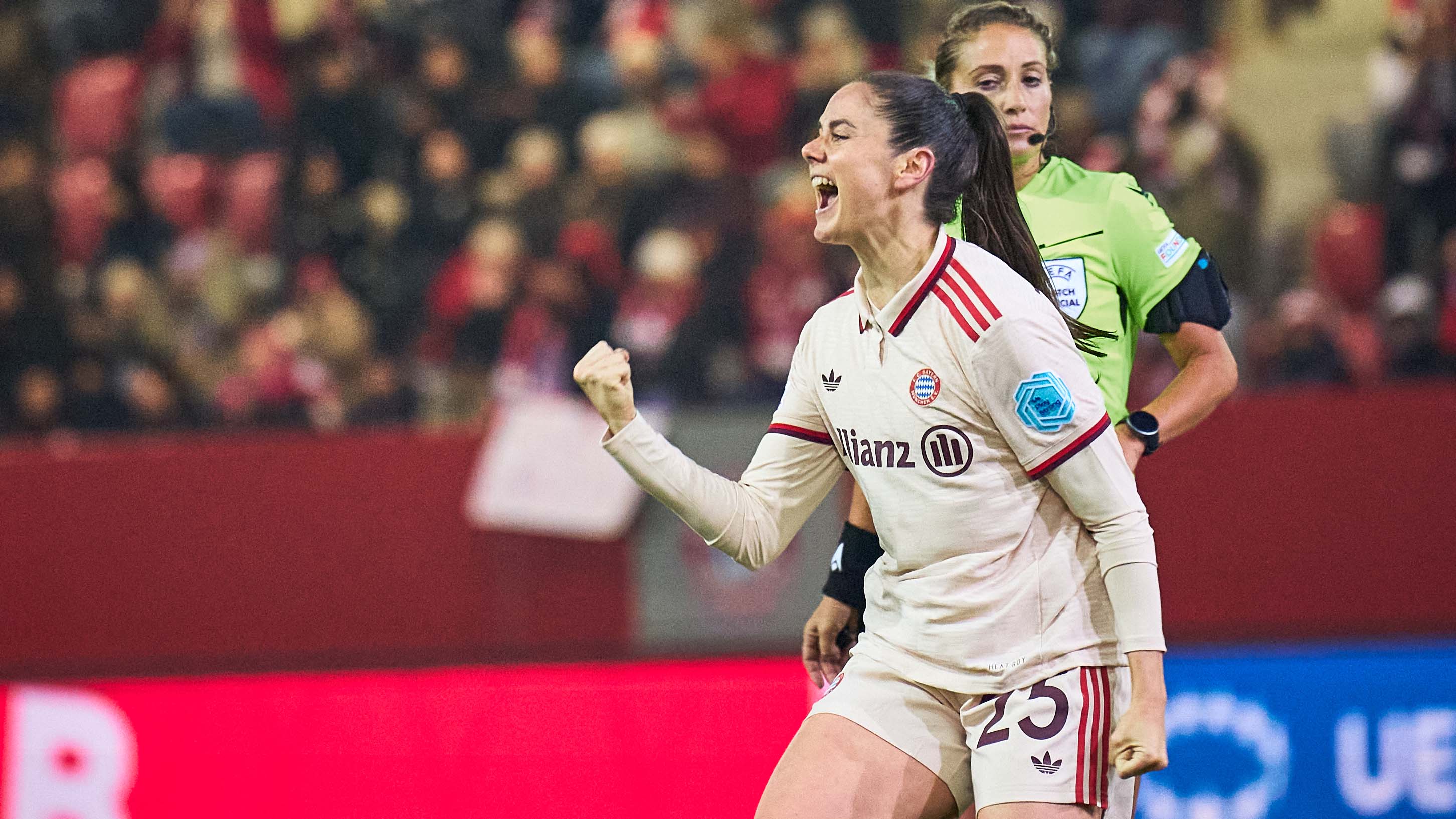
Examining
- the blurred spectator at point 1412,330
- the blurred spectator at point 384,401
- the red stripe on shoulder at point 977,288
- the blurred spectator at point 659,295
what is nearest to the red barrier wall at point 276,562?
the blurred spectator at point 384,401

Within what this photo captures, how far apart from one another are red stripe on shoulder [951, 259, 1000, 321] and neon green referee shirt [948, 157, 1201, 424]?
1.19 ft

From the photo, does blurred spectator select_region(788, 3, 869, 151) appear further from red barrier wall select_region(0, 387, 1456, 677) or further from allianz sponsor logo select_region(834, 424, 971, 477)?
allianz sponsor logo select_region(834, 424, 971, 477)

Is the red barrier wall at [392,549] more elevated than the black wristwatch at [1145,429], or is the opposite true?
the black wristwatch at [1145,429]

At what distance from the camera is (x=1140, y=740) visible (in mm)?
2096

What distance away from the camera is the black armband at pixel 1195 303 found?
107 inches

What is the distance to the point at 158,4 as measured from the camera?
7855mm

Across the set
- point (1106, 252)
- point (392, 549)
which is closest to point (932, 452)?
point (1106, 252)

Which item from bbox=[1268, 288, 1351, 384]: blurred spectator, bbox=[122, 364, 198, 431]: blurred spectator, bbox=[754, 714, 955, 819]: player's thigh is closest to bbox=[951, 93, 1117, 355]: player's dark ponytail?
bbox=[754, 714, 955, 819]: player's thigh

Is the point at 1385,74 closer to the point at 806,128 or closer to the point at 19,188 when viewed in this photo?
the point at 806,128

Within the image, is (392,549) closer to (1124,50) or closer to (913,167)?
(913,167)

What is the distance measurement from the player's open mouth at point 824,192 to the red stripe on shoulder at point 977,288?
0.68ft

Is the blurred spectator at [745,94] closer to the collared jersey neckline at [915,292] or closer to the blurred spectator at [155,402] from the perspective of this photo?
the blurred spectator at [155,402]

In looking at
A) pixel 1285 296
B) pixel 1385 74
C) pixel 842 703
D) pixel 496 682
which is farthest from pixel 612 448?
pixel 1385 74

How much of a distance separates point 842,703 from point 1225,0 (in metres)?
5.27
